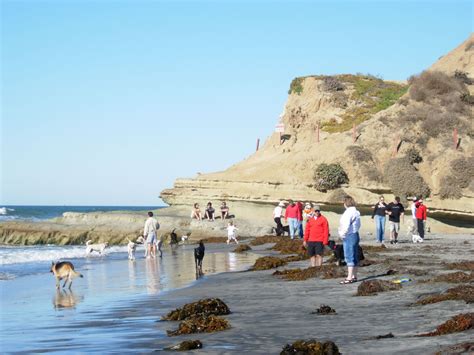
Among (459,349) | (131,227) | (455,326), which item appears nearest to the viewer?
(459,349)

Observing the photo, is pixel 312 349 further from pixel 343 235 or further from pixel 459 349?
pixel 343 235

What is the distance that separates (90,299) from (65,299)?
693mm

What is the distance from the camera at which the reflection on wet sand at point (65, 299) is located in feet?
52.3

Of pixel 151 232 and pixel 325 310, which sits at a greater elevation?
pixel 151 232

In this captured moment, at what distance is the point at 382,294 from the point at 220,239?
26967 mm

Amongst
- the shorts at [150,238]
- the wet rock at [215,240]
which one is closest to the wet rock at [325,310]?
the shorts at [150,238]

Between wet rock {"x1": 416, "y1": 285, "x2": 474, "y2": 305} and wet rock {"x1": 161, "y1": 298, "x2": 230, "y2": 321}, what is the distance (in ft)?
11.0

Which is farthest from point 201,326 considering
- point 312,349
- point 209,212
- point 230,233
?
point 209,212

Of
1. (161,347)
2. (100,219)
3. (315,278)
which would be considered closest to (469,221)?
(100,219)

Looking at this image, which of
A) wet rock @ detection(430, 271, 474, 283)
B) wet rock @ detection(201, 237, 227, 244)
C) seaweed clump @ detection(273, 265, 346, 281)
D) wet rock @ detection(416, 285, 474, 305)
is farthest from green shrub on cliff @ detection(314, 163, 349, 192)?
wet rock @ detection(416, 285, 474, 305)

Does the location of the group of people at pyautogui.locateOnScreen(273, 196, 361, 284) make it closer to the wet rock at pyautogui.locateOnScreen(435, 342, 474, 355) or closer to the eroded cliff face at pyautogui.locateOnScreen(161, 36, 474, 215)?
the wet rock at pyautogui.locateOnScreen(435, 342, 474, 355)

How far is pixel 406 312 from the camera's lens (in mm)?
11398

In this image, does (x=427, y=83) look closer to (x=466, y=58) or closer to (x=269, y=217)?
(x=466, y=58)

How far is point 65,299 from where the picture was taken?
17.2m
